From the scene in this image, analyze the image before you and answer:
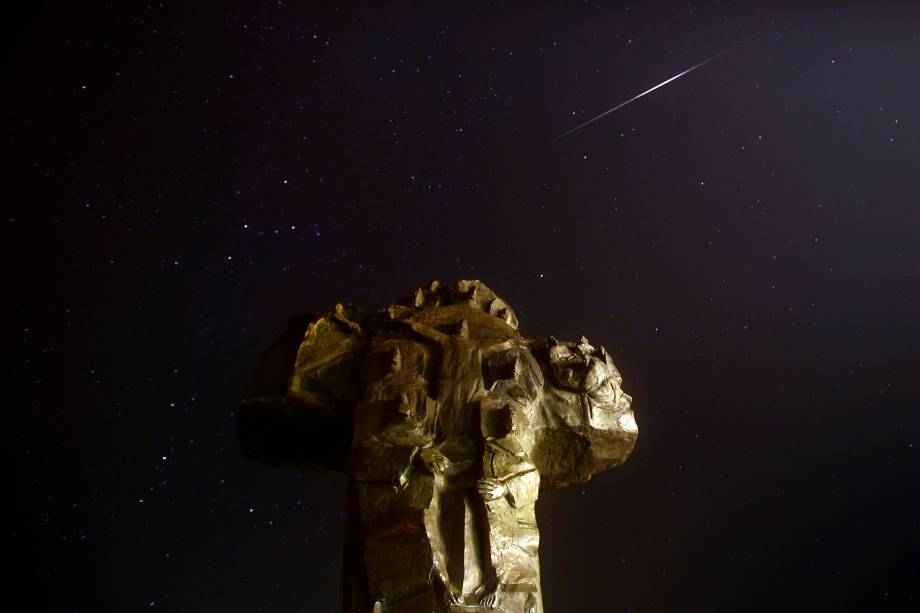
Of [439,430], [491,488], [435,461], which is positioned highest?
[439,430]

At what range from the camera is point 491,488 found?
410cm

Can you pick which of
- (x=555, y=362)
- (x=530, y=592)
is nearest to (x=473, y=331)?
(x=555, y=362)

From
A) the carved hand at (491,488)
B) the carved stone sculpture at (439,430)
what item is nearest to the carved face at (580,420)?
the carved stone sculpture at (439,430)

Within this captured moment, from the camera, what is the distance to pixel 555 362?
490cm

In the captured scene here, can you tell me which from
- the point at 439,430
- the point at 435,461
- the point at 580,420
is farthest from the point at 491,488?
the point at 580,420

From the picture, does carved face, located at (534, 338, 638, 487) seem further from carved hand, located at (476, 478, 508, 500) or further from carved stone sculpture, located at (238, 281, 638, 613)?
carved hand, located at (476, 478, 508, 500)

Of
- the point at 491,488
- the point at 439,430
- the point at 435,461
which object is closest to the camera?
the point at 491,488

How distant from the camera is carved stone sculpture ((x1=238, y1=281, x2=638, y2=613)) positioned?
3.86 metres

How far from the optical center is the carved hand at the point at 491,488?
407cm

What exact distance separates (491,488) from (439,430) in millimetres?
510

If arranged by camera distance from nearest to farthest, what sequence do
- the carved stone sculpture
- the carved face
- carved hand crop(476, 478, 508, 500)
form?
the carved stone sculpture
carved hand crop(476, 478, 508, 500)
the carved face

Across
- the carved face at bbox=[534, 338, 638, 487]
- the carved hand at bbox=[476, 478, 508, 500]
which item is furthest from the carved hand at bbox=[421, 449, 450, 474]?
the carved face at bbox=[534, 338, 638, 487]

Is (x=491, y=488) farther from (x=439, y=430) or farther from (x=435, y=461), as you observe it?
(x=439, y=430)

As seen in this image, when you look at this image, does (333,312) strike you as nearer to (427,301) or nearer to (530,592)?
(427,301)
